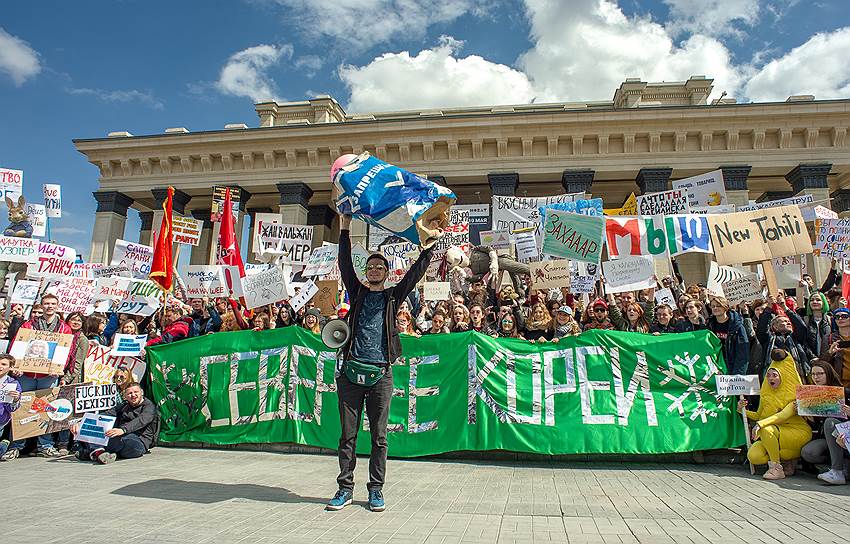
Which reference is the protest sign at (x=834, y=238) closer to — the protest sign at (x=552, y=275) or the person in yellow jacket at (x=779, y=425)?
the protest sign at (x=552, y=275)

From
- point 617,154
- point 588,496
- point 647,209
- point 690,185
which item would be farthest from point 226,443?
point 617,154

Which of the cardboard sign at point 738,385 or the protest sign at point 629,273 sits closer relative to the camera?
the cardboard sign at point 738,385

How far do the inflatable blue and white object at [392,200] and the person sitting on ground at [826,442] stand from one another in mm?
4640

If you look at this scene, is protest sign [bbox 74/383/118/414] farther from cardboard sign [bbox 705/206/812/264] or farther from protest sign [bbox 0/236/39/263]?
cardboard sign [bbox 705/206/812/264]

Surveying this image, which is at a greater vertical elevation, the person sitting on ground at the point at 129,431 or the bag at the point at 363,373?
the bag at the point at 363,373

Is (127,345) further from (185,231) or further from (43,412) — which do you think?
(185,231)

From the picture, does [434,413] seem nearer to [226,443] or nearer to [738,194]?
[226,443]

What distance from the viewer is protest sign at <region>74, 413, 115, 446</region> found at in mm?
6238

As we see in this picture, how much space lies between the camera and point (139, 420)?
6.62 m

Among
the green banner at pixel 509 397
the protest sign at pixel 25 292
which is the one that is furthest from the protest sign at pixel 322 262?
the protest sign at pixel 25 292

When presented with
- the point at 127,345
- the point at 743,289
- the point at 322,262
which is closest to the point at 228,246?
the point at 322,262

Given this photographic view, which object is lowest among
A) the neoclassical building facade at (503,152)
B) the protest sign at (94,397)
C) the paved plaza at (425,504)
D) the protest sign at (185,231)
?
the paved plaza at (425,504)

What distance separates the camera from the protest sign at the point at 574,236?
31.1 feet

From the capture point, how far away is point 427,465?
6.05 metres
